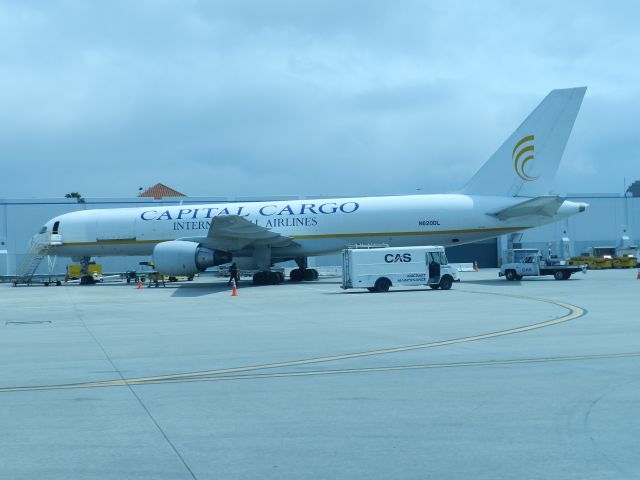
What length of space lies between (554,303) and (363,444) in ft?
57.7

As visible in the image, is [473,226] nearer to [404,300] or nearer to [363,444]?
[404,300]

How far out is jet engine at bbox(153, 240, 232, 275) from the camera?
36.0 meters

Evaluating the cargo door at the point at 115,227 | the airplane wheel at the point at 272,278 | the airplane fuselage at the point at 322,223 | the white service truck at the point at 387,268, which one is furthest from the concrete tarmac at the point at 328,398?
the cargo door at the point at 115,227

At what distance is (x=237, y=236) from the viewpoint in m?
36.6

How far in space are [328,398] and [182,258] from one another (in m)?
27.4

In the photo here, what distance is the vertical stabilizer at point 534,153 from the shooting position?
35.2 meters

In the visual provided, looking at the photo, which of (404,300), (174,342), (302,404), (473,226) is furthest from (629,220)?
(302,404)

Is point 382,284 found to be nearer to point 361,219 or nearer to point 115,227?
point 361,219

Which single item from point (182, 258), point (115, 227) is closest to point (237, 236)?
point (182, 258)

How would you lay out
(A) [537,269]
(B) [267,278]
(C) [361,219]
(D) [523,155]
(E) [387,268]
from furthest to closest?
(B) [267,278] → (A) [537,269] → (C) [361,219] → (D) [523,155] → (E) [387,268]

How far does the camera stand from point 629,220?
6994 cm

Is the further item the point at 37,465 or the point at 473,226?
the point at 473,226

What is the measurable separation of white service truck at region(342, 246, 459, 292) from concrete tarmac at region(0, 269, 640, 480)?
443 inches

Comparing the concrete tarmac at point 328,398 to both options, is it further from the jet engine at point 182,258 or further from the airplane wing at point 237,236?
the jet engine at point 182,258
